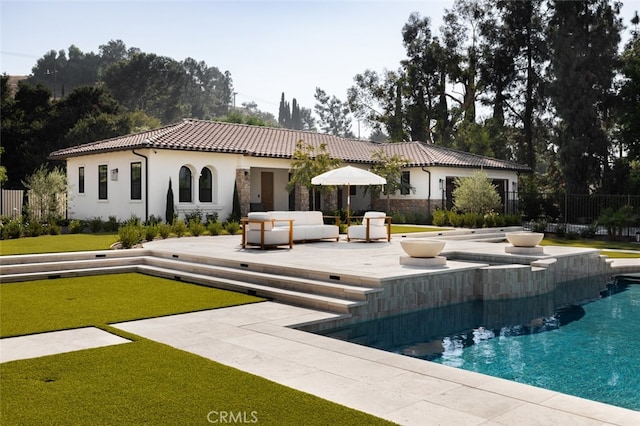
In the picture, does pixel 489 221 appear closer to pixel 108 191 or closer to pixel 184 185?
pixel 184 185

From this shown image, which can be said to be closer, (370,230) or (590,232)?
(370,230)

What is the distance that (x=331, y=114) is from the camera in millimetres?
100812

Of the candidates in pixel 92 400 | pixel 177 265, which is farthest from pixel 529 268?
pixel 92 400

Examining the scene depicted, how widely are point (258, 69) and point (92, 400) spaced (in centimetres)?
2764

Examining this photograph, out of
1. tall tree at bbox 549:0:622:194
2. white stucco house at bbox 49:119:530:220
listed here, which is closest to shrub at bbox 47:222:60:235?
white stucco house at bbox 49:119:530:220

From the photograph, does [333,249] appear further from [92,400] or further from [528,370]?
[92,400]

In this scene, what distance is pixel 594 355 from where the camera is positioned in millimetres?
7160

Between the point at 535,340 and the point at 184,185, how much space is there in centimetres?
1753

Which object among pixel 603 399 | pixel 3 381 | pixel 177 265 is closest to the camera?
pixel 3 381

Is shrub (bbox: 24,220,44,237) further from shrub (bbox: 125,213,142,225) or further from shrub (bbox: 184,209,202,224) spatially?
shrub (bbox: 184,209,202,224)

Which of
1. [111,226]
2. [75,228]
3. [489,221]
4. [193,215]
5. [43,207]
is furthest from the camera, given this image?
[489,221]

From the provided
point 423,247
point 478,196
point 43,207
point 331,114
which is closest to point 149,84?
point 331,114

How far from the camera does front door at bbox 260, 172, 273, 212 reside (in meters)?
28.0

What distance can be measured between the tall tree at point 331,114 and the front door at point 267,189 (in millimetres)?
73239
